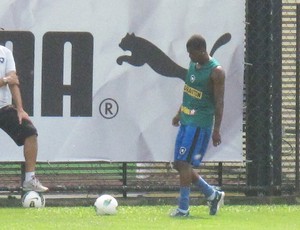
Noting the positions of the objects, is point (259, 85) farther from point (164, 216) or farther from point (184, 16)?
point (164, 216)

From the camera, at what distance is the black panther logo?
1274cm

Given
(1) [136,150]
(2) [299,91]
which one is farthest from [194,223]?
(2) [299,91]

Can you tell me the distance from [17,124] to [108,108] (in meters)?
1.15

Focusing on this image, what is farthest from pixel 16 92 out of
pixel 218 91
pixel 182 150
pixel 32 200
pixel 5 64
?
pixel 218 91

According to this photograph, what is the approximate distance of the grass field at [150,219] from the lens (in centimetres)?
1017

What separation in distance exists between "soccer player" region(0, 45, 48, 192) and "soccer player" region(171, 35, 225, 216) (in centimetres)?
179

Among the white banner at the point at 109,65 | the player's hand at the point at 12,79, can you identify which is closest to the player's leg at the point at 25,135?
the player's hand at the point at 12,79

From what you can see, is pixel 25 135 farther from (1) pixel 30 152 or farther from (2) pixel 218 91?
(2) pixel 218 91

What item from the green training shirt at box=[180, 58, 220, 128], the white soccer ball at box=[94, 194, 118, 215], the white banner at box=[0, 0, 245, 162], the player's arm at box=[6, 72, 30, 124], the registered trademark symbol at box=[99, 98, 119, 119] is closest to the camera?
the green training shirt at box=[180, 58, 220, 128]

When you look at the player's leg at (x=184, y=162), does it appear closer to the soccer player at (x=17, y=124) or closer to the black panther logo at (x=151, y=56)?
the soccer player at (x=17, y=124)

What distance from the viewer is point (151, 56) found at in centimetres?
1280

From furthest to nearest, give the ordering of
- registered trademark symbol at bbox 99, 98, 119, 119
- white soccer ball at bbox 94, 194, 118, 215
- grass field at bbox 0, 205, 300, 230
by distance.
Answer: registered trademark symbol at bbox 99, 98, 119, 119
white soccer ball at bbox 94, 194, 118, 215
grass field at bbox 0, 205, 300, 230

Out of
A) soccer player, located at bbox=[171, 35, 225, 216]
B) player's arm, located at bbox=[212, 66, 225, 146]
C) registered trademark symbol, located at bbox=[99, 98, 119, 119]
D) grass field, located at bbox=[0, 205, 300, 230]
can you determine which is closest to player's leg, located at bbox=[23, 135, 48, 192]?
grass field, located at bbox=[0, 205, 300, 230]

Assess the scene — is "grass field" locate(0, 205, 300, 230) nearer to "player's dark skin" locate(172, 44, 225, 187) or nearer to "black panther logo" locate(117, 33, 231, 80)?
"player's dark skin" locate(172, 44, 225, 187)
